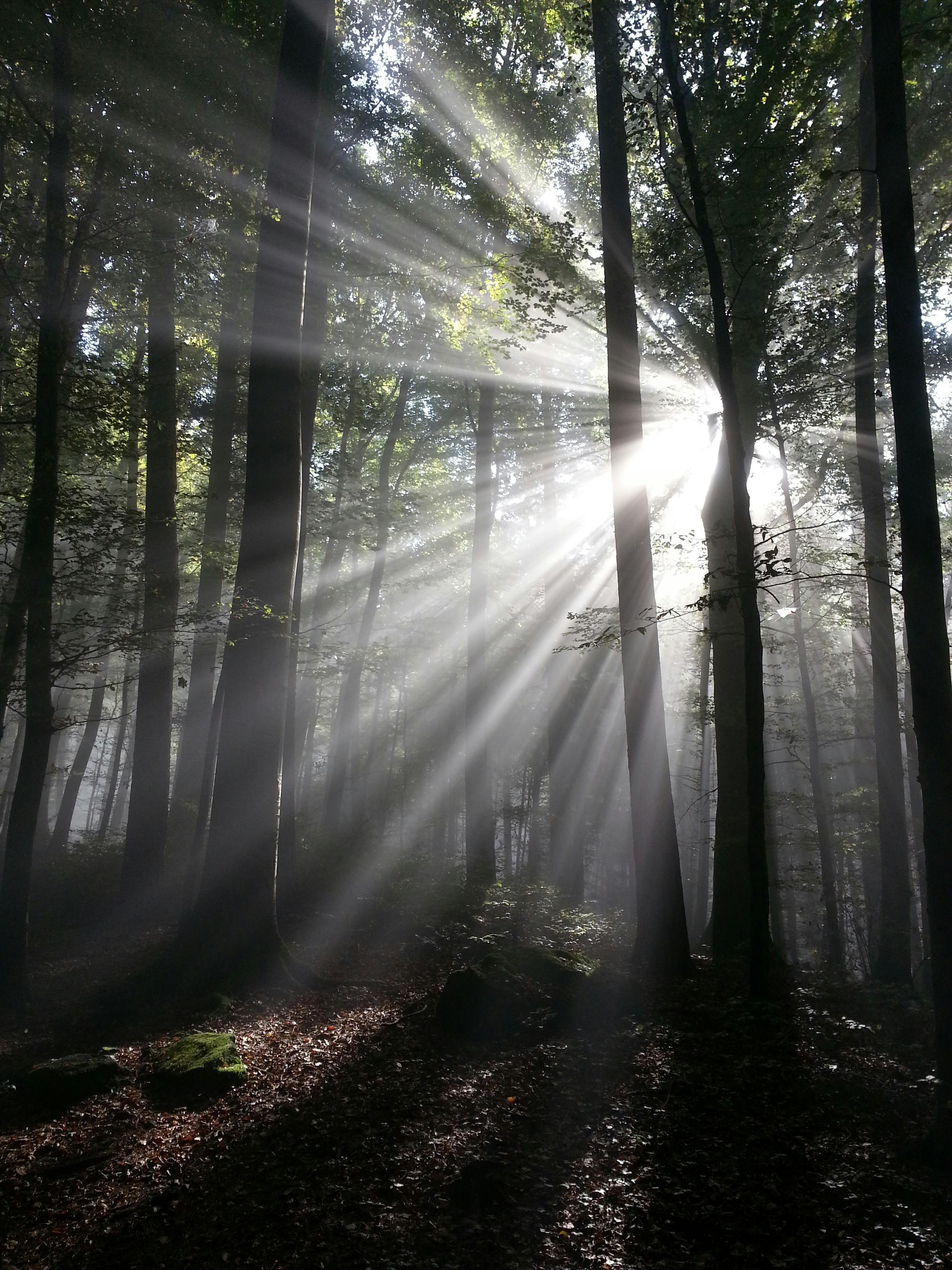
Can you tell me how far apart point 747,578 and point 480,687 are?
10.1 meters

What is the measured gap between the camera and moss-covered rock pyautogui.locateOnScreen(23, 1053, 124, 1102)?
16.7ft

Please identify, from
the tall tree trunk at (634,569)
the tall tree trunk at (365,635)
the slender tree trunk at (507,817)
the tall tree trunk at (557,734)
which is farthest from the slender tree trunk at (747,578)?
the slender tree trunk at (507,817)

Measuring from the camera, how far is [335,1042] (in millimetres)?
6449

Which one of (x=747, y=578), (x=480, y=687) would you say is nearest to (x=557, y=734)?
(x=480, y=687)

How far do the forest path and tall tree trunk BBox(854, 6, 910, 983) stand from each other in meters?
5.44

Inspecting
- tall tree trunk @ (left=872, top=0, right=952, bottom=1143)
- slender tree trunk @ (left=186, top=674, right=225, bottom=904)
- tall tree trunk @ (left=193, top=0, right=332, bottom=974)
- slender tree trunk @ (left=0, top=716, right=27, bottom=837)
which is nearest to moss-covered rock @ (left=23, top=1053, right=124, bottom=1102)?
tall tree trunk @ (left=193, top=0, right=332, bottom=974)

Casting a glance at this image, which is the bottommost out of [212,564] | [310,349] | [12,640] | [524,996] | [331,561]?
[524,996]

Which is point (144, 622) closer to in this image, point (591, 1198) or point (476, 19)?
point (591, 1198)

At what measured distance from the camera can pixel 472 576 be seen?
652 inches

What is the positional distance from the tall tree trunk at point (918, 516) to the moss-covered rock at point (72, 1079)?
6.15 m

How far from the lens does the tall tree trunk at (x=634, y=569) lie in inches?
316

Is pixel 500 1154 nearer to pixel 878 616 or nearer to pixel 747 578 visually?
pixel 747 578

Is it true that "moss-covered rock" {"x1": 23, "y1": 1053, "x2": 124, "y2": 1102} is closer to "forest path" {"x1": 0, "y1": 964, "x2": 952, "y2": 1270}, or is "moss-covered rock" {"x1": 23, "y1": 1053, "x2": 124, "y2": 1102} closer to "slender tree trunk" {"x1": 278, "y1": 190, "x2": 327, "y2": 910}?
"forest path" {"x1": 0, "y1": 964, "x2": 952, "y2": 1270}

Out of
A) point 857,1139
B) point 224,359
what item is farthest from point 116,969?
point 224,359
